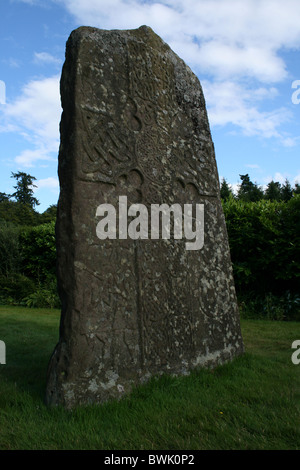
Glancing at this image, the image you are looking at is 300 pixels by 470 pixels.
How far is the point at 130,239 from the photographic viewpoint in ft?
11.8

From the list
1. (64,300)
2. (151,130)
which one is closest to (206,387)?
(64,300)

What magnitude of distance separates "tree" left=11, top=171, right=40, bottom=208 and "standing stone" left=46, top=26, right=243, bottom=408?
1708 inches

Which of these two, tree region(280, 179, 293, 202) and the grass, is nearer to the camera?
the grass

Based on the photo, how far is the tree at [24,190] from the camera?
45344 mm

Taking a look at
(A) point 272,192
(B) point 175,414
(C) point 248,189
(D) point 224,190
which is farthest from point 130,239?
(C) point 248,189

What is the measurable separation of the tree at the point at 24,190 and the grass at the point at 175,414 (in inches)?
1714

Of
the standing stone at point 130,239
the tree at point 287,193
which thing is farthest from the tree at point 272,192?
the standing stone at point 130,239

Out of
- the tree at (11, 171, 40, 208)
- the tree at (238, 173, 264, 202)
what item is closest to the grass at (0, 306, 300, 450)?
the tree at (238, 173, 264, 202)

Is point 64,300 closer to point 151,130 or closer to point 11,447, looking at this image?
point 11,447

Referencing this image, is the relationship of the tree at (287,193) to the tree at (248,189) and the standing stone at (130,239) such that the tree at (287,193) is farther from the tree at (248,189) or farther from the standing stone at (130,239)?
the standing stone at (130,239)

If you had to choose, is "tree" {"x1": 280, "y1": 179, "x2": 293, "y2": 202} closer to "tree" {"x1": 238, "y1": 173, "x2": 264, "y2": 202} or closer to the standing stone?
"tree" {"x1": 238, "y1": 173, "x2": 264, "y2": 202}

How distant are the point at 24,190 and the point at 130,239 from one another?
4493cm

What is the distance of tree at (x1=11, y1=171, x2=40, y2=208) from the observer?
149ft

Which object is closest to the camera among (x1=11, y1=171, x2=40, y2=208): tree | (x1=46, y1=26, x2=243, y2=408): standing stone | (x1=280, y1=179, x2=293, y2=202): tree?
(x1=46, y1=26, x2=243, y2=408): standing stone
